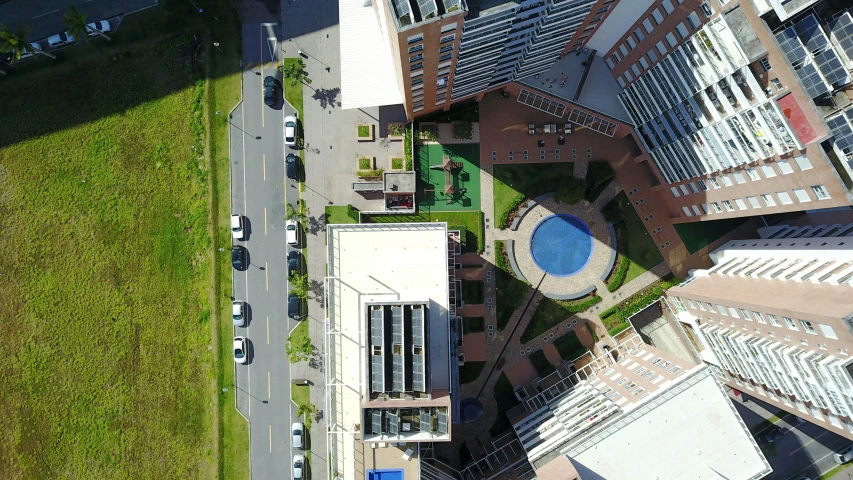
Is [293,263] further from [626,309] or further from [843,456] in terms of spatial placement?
[843,456]

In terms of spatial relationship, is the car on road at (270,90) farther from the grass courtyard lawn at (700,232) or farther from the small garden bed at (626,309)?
the grass courtyard lawn at (700,232)

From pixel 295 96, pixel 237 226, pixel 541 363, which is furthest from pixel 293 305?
pixel 541 363

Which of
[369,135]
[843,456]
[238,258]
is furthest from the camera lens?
[843,456]

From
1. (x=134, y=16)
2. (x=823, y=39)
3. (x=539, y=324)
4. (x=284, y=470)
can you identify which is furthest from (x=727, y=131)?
(x=134, y=16)

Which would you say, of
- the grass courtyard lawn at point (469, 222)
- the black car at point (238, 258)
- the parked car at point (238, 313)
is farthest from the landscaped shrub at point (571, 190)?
the parked car at point (238, 313)

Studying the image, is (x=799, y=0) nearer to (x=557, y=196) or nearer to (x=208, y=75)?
(x=557, y=196)

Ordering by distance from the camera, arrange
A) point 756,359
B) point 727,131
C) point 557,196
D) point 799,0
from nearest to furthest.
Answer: point 799,0
point 727,131
point 756,359
point 557,196
